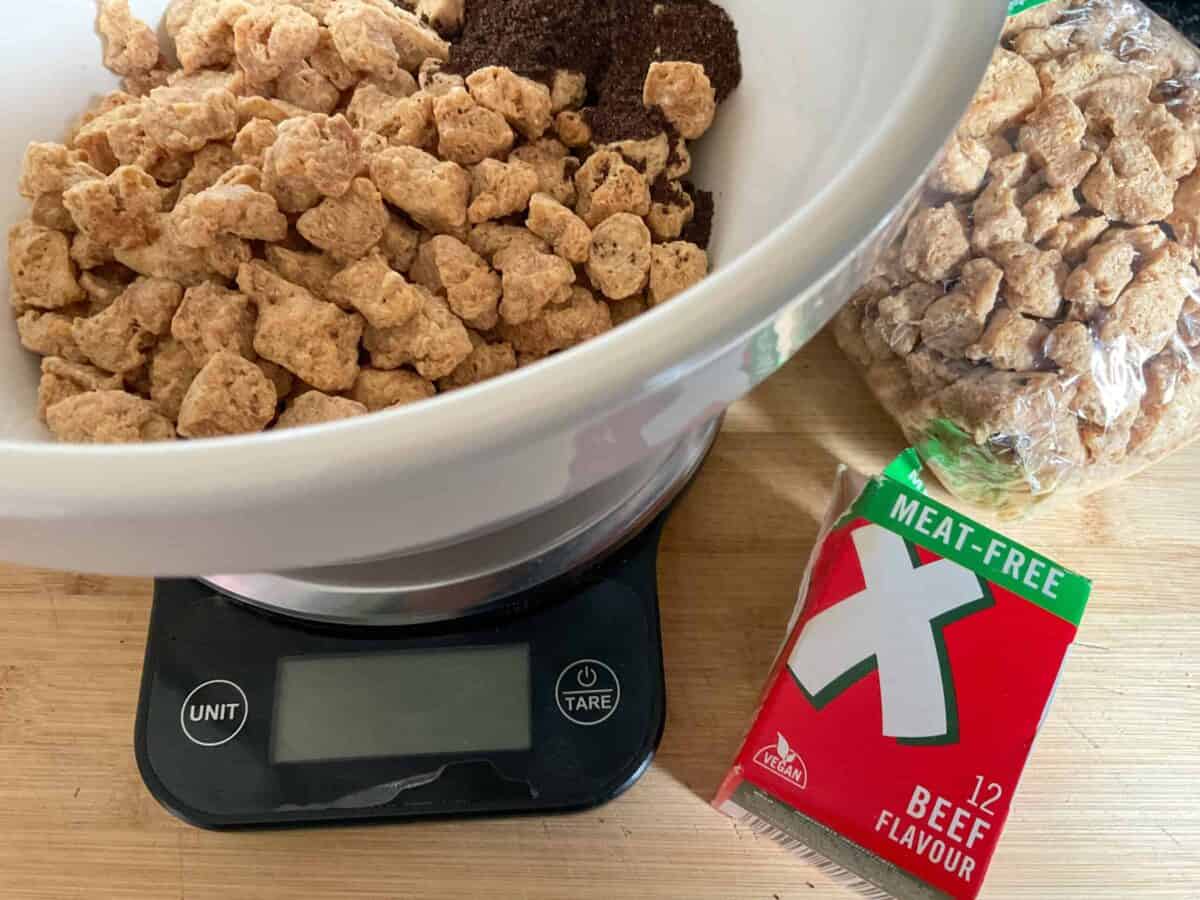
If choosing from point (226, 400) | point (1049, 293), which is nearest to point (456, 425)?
point (226, 400)

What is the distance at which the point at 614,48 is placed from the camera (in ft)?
2.15

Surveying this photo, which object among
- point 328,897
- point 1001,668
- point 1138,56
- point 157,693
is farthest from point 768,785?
point 1138,56

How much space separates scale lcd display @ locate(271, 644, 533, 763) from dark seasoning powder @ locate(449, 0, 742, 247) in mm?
309

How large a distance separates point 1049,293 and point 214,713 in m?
0.61

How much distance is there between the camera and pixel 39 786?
59cm

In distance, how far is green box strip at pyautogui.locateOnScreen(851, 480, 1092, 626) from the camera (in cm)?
58

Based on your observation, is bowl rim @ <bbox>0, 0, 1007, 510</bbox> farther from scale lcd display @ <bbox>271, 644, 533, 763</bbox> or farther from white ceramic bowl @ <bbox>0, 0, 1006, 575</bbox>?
scale lcd display @ <bbox>271, 644, 533, 763</bbox>

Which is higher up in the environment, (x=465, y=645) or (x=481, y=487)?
(x=481, y=487)

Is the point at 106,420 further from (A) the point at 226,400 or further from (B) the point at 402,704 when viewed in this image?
(B) the point at 402,704

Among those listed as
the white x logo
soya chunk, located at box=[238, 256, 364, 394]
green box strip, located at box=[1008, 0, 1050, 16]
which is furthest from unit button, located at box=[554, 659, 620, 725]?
green box strip, located at box=[1008, 0, 1050, 16]

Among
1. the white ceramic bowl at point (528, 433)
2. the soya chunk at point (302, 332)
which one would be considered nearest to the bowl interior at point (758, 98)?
the white ceramic bowl at point (528, 433)

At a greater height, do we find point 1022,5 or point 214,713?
point 1022,5

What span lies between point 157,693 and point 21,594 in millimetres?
133

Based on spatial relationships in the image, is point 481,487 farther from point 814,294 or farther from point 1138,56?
point 1138,56
